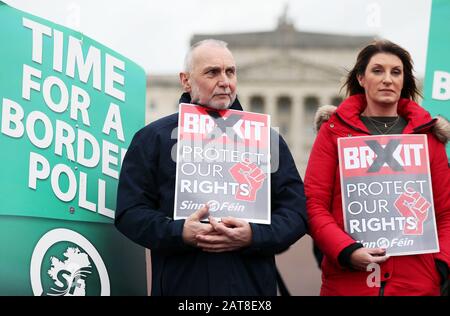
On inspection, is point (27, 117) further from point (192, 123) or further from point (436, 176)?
point (436, 176)

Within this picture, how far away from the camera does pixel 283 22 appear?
43.3m

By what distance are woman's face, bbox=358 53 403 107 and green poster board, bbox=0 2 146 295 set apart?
829mm

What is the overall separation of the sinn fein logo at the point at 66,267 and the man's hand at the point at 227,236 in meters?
0.44

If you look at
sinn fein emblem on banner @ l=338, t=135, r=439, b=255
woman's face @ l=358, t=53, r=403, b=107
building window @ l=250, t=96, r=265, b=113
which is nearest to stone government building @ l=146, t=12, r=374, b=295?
building window @ l=250, t=96, r=265, b=113

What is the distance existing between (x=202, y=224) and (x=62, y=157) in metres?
0.53

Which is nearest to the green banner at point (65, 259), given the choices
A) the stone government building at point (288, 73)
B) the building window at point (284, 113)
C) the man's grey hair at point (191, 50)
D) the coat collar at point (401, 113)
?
the man's grey hair at point (191, 50)

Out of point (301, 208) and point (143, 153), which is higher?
Answer: point (143, 153)

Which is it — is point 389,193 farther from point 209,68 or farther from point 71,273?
point 71,273

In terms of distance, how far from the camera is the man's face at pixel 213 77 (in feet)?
7.55

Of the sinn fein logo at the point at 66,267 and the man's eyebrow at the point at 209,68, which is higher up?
the man's eyebrow at the point at 209,68

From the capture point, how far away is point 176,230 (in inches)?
81.7

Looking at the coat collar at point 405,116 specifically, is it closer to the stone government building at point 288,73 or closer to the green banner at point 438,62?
the green banner at point 438,62
